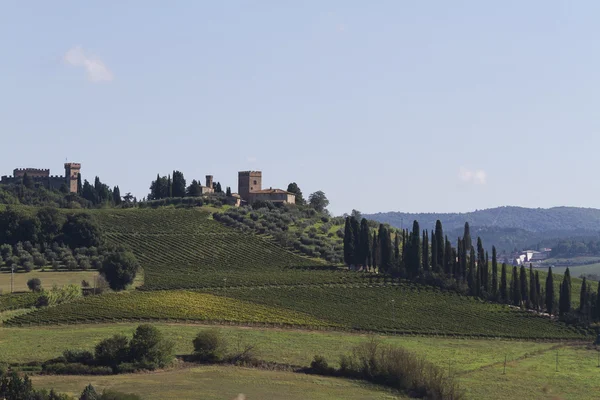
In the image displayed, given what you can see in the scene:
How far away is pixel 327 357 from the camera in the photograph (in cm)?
7212

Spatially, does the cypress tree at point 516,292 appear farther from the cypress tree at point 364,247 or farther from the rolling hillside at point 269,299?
the cypress tree at point 364,247

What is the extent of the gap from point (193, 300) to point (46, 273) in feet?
92.6

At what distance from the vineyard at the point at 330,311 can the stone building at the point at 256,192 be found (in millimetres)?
66248

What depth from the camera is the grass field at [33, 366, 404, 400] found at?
57844 millimetres

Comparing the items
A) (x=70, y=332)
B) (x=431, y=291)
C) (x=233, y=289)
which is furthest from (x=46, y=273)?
(x=431, y=291)

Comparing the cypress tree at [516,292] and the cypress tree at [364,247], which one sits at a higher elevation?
the cypress tree at [364,247]

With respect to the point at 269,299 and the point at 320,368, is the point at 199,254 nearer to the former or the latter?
the point at 269,299

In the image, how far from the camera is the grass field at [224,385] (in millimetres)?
57844

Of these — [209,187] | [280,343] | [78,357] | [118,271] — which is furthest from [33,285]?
[209,187]

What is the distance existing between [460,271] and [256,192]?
70.1 meters

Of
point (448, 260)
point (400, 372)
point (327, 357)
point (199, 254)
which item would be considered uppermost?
point (199, 254)

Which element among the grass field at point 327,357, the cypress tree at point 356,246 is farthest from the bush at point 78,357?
the cypress tree at point 356,246

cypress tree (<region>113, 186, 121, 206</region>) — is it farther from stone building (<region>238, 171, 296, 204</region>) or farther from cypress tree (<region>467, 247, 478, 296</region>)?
cypress tree (<region>467, 247, 478, 296</region>)

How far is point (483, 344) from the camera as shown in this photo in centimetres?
8588
